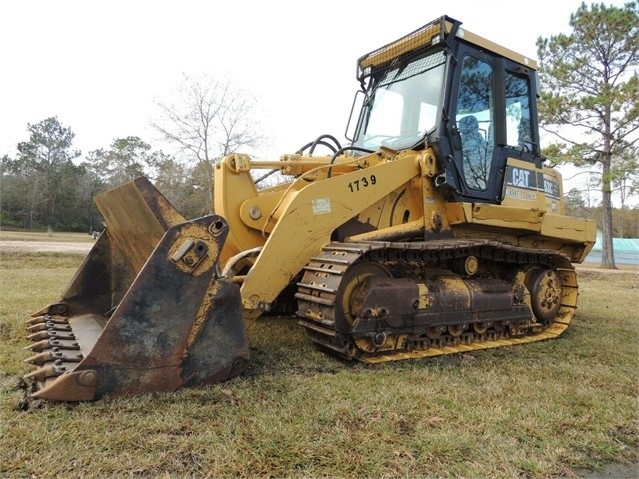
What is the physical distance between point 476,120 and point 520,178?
36.8 inches

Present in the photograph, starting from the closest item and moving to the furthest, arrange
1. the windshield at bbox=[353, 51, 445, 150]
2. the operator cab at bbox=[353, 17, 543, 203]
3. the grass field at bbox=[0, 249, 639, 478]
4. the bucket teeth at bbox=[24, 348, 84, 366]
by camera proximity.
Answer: the grass field at bbox=[0, 249, 639, 478] → the bucket teeth at bbox=[24, 348, 84, 366] → the operator cab at bbox=[353, 17, 543, 203] → the windshield at bbox=[353, 51, 445, 150]

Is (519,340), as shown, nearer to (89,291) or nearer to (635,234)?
(89,291)

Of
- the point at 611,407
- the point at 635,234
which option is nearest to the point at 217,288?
the point at 611,407

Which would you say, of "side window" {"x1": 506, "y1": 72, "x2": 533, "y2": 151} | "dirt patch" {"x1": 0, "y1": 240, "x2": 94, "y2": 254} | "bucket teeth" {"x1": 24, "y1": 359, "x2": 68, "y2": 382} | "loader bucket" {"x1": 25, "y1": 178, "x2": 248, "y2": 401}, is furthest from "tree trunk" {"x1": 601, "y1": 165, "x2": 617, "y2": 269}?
"bucket teeth" {"x1": 24, "y1": 359, "x2": 68, "y2": 382}

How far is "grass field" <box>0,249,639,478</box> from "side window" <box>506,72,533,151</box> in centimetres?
277

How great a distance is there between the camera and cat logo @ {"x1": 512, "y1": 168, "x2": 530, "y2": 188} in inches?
220

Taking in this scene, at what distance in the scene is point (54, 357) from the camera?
306 cm

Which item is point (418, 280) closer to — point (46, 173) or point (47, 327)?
point (47, 327)

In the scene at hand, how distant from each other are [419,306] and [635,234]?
209 ft

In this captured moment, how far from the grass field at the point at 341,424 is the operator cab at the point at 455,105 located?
7.03 feet

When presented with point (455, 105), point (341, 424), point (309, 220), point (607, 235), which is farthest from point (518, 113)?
point (607, 235)

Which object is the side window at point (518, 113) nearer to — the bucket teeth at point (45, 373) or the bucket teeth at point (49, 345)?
the bucket teeth at point (49, 345)

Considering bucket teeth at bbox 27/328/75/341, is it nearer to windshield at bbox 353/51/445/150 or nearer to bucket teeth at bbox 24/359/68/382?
bucket teeth at bbox 24/359/68/382

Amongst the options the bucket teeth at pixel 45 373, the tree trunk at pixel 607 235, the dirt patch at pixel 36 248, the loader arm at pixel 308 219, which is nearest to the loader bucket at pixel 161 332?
the bucket teeth at pixel 45 373
